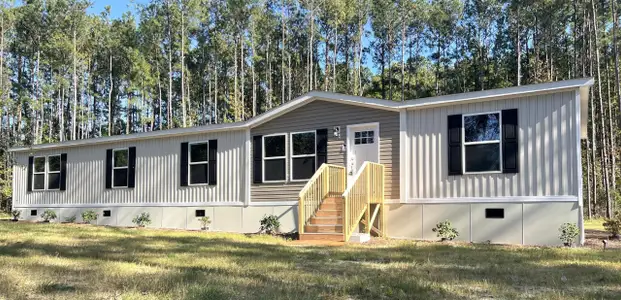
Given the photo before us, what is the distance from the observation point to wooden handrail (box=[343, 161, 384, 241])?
393 inches

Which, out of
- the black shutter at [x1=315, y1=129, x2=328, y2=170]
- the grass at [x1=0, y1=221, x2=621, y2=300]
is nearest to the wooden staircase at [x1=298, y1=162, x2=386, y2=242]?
the black shutter at [x1=315, y1=129, x2=328, y2=170]

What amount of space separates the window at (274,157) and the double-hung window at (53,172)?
854cm

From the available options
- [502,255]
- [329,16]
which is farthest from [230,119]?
[502,255]

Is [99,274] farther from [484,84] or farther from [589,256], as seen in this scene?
[484,84]

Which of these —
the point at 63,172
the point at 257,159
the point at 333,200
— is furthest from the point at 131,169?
the point at 333,200

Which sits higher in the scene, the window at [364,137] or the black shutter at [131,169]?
the window at [364,137]

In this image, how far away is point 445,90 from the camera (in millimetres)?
35062

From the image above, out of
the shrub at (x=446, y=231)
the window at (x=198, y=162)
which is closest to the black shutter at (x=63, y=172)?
the window at (x=198, y=162)

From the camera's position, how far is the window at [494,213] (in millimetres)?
9883

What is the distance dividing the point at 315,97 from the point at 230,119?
23.4 meters

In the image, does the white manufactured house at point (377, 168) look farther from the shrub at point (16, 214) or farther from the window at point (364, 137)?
the shrub at point (16, 214)

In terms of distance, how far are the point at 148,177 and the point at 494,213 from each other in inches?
391

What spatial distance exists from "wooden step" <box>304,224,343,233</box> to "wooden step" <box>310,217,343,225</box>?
0.46 ft

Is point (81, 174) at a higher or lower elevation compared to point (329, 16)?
lower
